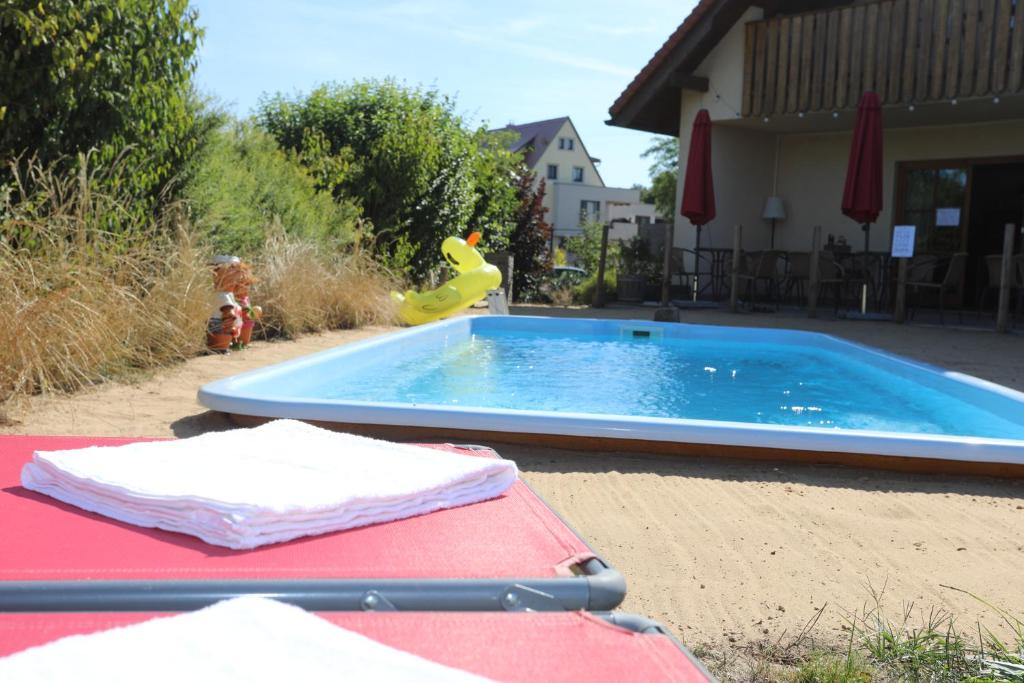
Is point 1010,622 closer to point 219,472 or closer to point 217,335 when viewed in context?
point 219,472

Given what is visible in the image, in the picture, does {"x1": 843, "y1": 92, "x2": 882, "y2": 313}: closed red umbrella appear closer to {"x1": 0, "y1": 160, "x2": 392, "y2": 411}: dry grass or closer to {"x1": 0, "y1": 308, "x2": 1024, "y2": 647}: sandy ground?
{"x1": 0, "y1": 160, "x2": 392, "y2": 411}: dry grass

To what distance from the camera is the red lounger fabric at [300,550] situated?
1.36 meters

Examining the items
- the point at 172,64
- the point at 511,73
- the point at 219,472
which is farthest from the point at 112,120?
the point at 511,73

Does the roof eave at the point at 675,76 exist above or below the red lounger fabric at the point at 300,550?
above

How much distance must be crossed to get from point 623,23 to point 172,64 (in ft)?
20.6

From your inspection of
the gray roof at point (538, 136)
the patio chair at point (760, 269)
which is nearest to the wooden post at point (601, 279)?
the patio chair at point (760, 269)

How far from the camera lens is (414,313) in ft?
33.3

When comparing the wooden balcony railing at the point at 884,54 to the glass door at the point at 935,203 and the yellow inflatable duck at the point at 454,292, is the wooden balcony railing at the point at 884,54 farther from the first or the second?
the yellow inflatable duck at the point at 454,292

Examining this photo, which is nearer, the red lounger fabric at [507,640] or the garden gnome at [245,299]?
the red lounger fabric at [507,640]

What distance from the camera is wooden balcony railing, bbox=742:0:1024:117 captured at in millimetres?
10609

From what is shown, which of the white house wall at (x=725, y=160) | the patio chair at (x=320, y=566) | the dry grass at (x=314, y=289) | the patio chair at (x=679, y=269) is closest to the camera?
the patio chair at (x=320, y=566)

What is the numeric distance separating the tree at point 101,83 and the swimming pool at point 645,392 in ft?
7.84

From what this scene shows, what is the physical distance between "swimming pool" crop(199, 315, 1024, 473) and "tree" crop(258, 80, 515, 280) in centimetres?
363

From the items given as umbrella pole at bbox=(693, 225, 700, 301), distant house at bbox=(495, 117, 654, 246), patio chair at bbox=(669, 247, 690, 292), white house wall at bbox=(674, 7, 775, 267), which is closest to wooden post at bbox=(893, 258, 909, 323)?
patio chair at bbox=(669, 247, 690, 292)
